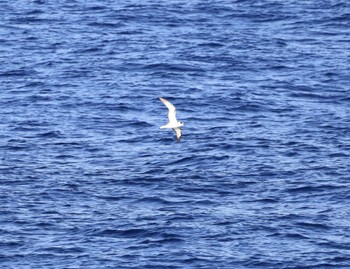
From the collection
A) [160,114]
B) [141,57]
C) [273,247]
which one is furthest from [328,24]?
[273,247]

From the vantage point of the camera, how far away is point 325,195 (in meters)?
83.0

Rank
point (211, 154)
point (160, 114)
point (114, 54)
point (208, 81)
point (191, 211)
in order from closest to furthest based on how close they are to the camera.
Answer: point (191, 211) → point (211, 154) → point (160, 114) → point (208, 81) → point (114, 54)

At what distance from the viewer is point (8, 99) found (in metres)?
103

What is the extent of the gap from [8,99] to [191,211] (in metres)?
28.3

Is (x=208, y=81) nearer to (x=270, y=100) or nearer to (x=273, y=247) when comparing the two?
(x=270, y=100)

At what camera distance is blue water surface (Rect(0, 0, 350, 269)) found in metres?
76.4

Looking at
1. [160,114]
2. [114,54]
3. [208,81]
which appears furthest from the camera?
[114,54]

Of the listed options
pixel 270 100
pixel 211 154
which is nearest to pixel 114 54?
pixel 270 100

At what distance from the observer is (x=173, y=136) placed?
96.3m

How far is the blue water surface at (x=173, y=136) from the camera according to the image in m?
76.4

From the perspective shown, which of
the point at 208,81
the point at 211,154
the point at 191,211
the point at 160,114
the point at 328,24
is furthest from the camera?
the point at 328,24

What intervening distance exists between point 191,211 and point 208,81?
28.6 m

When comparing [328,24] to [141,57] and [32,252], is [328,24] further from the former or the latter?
[32,252]

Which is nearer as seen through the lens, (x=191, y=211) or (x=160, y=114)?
(x=191, y=211)
